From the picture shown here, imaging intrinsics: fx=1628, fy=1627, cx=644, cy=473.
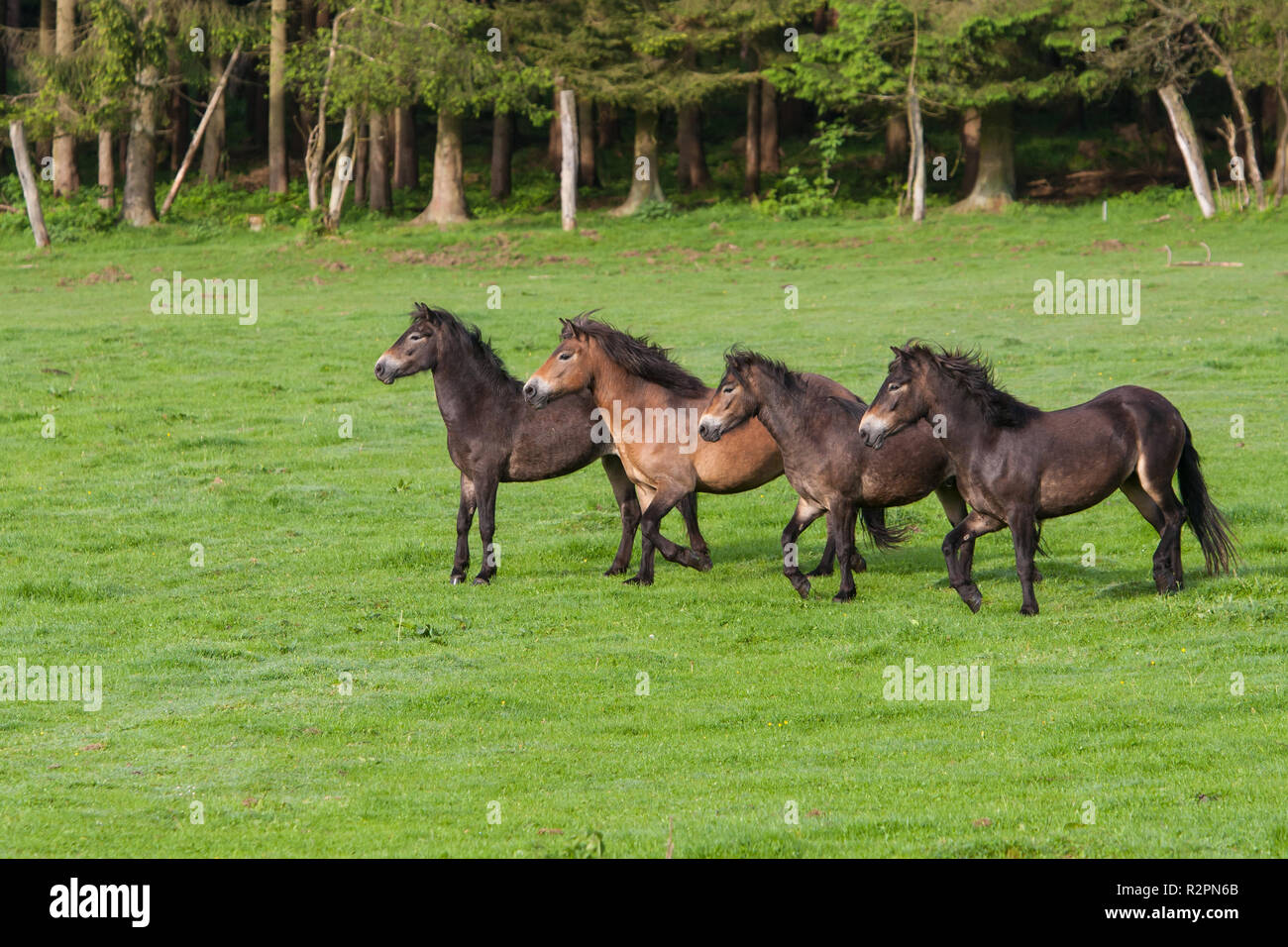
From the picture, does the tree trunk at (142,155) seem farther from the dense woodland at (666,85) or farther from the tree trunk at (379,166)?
the tree trunk at (379,166)

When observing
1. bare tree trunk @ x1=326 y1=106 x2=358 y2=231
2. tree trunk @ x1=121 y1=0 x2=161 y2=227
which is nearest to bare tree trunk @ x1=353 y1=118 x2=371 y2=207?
bare tree trunk @ x1=326 y1=106 x2=358 y2=231

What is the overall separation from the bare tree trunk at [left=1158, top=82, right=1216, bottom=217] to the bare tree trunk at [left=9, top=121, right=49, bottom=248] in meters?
30.0

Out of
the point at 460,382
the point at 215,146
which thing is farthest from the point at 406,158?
the point at 460,382

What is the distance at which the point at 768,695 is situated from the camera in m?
11.4

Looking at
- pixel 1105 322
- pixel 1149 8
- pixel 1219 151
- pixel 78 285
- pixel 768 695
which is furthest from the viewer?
pixel 1219 151

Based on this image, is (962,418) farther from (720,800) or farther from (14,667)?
(14,667)

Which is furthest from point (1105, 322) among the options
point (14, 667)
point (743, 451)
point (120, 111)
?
point (120, 111)

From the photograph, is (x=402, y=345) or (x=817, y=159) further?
(x=817, y=159)

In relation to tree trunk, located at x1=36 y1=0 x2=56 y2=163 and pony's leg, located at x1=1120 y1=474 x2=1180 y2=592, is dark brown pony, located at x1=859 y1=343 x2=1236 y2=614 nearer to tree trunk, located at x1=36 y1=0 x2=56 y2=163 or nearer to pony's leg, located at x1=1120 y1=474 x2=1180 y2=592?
pony's leg, located at x1=1120 y1=474 x2=1180 y2=592

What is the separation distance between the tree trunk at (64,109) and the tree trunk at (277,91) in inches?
217

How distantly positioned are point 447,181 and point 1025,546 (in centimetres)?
3637

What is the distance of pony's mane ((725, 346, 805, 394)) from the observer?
45.2 ft

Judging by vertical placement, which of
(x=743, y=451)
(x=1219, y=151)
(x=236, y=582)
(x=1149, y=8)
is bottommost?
(x=236, y=582)

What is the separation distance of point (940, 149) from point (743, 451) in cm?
4100
